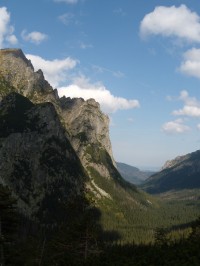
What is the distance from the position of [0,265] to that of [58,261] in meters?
6.42

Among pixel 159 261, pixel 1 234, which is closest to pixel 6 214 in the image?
pixel 1 234

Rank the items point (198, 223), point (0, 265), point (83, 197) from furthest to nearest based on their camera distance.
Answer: point (198, 223)
point (83, 197)
point (0, 265)

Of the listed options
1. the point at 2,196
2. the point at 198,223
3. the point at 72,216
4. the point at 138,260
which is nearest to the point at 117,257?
the point at 138,260

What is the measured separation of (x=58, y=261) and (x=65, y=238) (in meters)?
6.72

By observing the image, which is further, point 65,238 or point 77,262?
point 65,238

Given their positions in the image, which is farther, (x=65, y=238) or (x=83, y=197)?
(x=83, y=197)

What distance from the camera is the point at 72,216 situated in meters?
57.5

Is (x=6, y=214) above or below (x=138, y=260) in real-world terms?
above

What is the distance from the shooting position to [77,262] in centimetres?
4638

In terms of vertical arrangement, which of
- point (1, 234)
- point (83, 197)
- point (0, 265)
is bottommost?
point (0, 265)

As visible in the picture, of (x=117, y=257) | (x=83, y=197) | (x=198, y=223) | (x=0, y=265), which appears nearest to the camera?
(x=0, y=265)

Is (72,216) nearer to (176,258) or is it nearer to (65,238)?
(65,238)

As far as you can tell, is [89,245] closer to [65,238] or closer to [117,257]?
[65,238]

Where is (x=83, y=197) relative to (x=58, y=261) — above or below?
above
